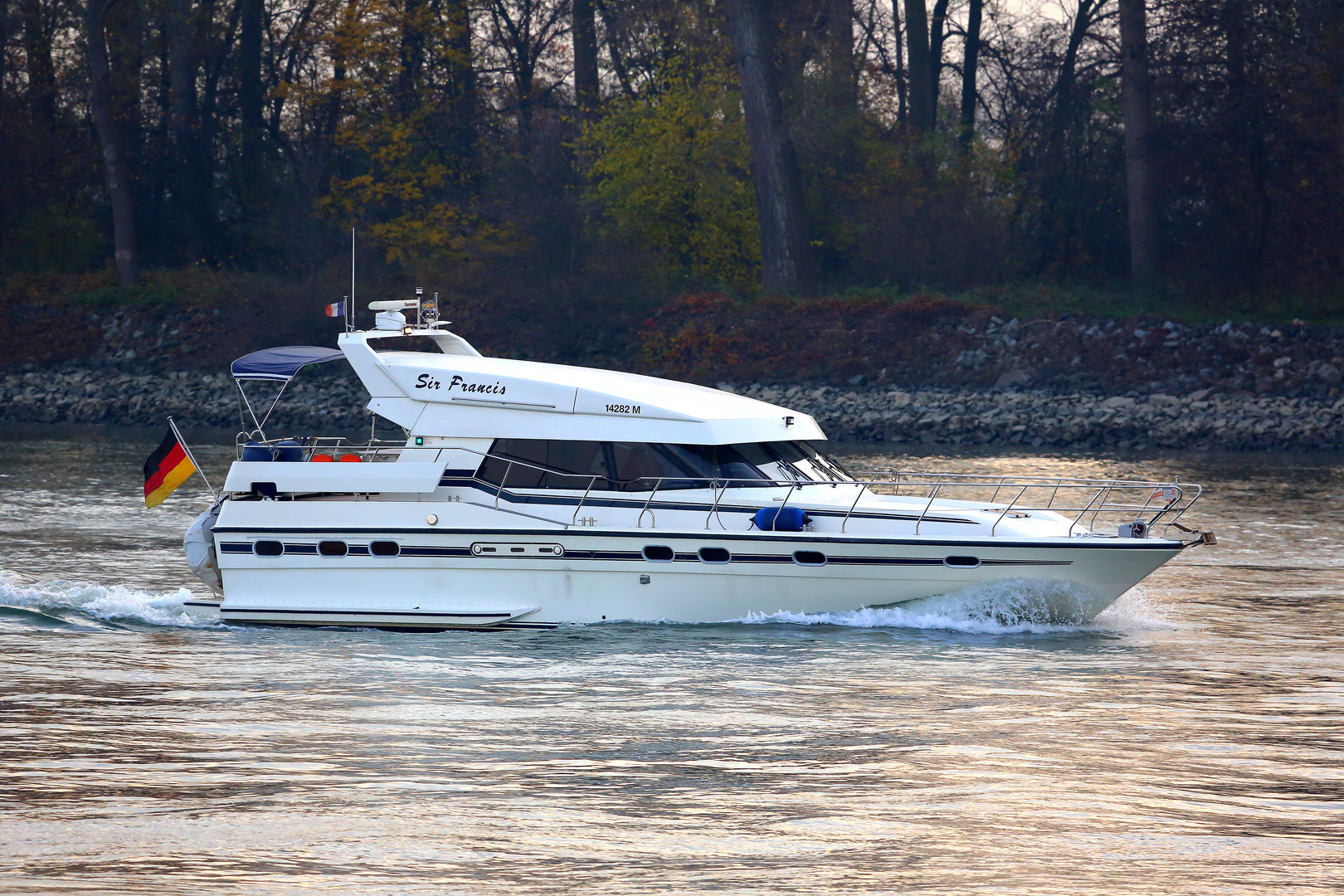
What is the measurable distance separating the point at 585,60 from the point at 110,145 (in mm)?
14767

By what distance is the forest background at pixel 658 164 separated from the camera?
3809cm

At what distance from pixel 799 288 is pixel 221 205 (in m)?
21.8

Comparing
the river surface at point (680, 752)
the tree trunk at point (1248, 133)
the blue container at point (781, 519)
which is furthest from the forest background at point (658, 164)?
the blue container at point (781, 519)

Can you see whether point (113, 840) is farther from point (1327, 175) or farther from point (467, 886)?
point (1327, 175)

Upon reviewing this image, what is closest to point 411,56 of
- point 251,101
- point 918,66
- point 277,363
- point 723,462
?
point 251,101

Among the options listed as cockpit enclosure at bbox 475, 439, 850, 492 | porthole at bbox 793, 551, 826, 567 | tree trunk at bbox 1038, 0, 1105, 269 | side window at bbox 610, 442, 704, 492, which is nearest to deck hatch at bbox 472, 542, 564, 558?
cockpit enclosure at bbox 475, 439, 850, 492

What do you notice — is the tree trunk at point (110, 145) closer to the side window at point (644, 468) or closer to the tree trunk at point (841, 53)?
the tree trunk at point (841, 53)

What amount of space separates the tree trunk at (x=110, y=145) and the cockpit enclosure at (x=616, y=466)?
119 feet

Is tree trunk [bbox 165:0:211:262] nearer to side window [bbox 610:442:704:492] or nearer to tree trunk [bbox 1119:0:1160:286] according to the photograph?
tree trunk [bbox 1119:0:1160:286]

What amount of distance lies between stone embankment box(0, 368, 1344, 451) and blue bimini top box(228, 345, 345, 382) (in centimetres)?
2052

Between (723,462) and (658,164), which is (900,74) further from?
Result: (723,462)

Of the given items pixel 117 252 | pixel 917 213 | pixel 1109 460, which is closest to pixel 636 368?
pixel 917 213

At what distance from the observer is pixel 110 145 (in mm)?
45688

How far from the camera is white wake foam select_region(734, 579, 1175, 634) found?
1294 cm
